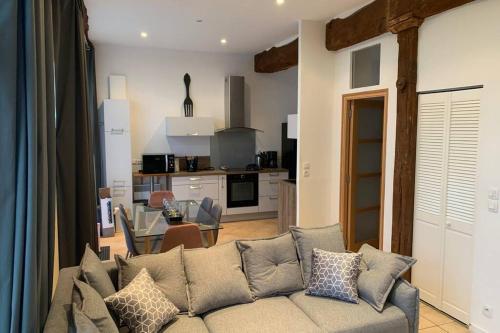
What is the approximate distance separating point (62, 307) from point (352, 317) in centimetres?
176

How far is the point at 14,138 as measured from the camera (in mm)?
1440

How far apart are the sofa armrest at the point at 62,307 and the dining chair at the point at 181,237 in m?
0.98

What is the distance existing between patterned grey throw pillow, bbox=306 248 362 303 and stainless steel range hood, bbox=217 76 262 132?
170 inches

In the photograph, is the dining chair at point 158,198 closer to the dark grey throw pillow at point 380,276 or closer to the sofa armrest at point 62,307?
the sofa armrest at point 62,307

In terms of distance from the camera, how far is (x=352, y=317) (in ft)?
8.04

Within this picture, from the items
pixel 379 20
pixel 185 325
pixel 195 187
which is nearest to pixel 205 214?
pixel 185 325

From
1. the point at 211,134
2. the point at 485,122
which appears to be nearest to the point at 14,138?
the point at 485,122

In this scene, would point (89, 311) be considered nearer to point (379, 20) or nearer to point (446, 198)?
point (446, 198)

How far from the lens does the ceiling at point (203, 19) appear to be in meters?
4.05

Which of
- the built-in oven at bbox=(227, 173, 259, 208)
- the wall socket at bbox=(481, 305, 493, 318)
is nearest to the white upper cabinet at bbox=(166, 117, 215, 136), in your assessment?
the built-in oven at bbox=(227, 173, 259, 208)

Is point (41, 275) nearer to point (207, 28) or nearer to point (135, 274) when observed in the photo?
point (135, 274)

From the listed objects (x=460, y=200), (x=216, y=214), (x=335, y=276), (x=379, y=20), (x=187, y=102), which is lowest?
(x=335, y=276)

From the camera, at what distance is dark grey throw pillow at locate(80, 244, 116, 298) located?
2.11 m

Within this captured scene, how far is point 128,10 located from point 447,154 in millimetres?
3723
